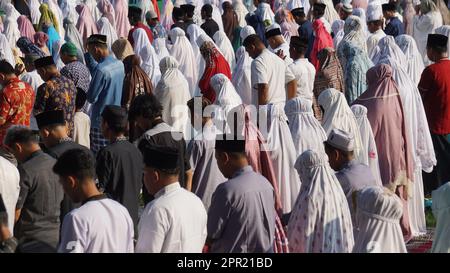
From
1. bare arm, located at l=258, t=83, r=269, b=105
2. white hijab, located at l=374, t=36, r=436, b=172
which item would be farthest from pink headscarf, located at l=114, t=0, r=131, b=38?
white hijab, located at l=374, t=36, r=436, b=172

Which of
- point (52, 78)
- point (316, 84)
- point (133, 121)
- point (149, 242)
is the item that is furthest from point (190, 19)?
point (149, 242)

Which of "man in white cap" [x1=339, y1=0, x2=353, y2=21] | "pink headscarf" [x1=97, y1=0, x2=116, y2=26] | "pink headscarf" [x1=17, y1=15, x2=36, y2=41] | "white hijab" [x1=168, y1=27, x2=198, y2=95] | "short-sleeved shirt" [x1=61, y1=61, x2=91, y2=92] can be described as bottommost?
"short-sleeved shirt" [x1=61, y1=61, x2=91, y2=92]

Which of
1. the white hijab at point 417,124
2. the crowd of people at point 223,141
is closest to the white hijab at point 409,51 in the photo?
the crowd of people at point 223,141

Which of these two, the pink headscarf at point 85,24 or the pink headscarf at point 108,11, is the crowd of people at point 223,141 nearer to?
the pink headscarf at point 85,24

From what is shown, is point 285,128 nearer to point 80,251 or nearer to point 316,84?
point 316,84

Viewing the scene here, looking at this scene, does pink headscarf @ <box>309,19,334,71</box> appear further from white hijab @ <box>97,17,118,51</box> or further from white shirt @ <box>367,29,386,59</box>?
white hijab @ <box>97,17,118,51</box>

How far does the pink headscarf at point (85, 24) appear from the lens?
19.1 m

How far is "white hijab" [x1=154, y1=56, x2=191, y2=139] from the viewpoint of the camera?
12.5 m

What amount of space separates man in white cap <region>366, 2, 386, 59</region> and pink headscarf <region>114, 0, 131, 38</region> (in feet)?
16.6

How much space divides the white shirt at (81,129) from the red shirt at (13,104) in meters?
0.56

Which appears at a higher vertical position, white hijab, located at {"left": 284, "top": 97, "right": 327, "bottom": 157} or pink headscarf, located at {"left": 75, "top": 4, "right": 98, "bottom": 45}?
pink headscarf, located at {"left": 75, "top": 4, "right": 98, "bottom": 45}

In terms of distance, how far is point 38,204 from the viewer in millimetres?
7504

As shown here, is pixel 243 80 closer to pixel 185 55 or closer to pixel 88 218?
pixel 185 55

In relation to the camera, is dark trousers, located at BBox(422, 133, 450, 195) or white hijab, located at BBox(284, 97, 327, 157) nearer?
white hijab, located at BBox(284, 97, 327, 157)
